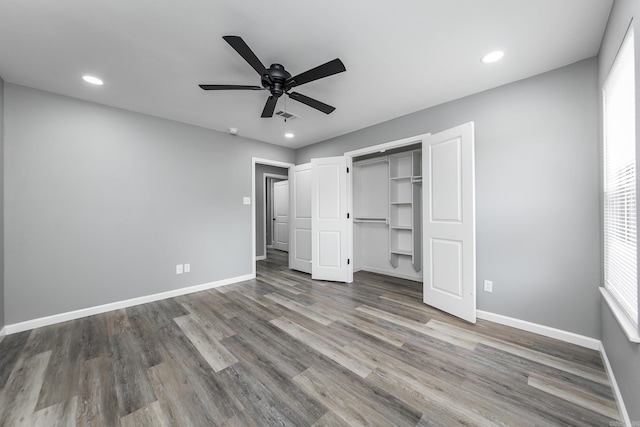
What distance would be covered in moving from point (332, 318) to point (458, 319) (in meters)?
1.39

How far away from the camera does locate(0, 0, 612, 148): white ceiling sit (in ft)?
5.25

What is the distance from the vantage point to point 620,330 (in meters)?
1.52

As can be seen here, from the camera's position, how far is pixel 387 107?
316 cm

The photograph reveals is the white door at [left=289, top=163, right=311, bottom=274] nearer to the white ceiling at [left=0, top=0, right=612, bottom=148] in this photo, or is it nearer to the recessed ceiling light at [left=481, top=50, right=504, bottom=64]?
the white ceiling at [left=0, top=0, right=612, bottom=148]

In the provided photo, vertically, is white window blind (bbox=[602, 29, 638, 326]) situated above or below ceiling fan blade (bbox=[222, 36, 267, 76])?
below

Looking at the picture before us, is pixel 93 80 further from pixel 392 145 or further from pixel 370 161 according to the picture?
pixel 370 161

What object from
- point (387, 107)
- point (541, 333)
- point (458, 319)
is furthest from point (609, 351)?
point (387, 107)

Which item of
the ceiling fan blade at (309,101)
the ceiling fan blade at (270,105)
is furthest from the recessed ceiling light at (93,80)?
the ceiling fan blade at (309,101)

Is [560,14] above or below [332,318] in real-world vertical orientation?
above

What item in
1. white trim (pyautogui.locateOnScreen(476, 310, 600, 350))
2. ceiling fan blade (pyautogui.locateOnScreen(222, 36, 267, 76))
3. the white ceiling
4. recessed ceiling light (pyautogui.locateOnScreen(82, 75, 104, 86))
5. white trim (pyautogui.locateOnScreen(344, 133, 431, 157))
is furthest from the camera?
white trim (pyautogui.locateOnScreen(344, 133, 431, 157))

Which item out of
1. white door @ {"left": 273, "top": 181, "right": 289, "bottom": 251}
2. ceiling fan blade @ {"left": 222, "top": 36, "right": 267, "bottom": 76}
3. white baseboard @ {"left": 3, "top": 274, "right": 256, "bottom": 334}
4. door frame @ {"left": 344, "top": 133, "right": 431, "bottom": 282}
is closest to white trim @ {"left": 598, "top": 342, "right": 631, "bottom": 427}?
door frame @ {"left": 344, "top": 133, "right": 431, "bottom": 282}

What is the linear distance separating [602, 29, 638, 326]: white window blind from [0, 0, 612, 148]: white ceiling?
1.68ft

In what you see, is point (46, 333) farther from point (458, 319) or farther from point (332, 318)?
point (458, 319)

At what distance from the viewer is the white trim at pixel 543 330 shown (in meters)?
2.11
